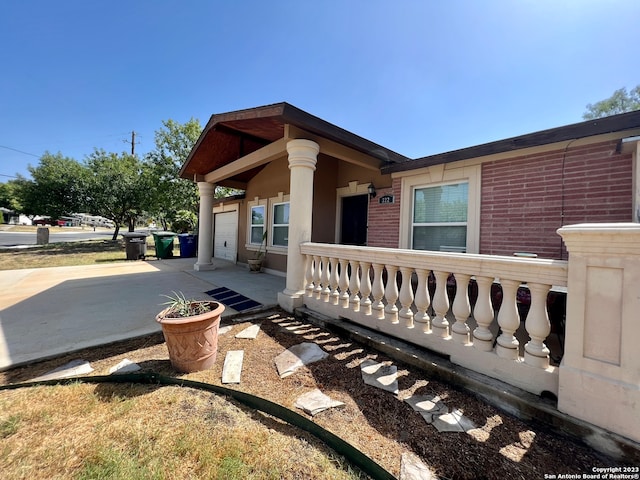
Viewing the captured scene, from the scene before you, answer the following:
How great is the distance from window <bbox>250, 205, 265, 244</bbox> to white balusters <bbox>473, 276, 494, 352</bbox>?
6752 mm

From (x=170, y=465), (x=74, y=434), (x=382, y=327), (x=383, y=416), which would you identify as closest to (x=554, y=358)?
(x=382, y=327)

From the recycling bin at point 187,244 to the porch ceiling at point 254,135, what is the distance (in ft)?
14.7

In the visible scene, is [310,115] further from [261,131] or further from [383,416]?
[383,416]

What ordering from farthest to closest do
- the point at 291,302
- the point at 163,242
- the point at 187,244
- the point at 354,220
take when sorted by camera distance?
the point at 187,244, the point at 163,242, the point at 354,220, the point at 291,302

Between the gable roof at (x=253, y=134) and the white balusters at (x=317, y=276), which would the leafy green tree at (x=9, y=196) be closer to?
the gable roof at (x=253, y=134)

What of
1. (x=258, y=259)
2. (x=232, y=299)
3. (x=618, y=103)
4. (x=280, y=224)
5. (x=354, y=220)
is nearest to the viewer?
(x=232, y=299)

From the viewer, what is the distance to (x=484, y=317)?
2.17 m

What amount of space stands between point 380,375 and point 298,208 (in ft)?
8.69

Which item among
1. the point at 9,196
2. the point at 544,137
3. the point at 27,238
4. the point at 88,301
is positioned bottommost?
the point at 88,301

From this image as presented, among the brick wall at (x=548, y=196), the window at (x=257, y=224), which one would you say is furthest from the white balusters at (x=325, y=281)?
the window at (x=257, y=224)

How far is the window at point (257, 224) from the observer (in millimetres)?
8180

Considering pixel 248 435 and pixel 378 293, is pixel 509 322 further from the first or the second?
pixel 248 435

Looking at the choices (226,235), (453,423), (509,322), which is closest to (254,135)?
(509,322)

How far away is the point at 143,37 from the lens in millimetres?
8375
